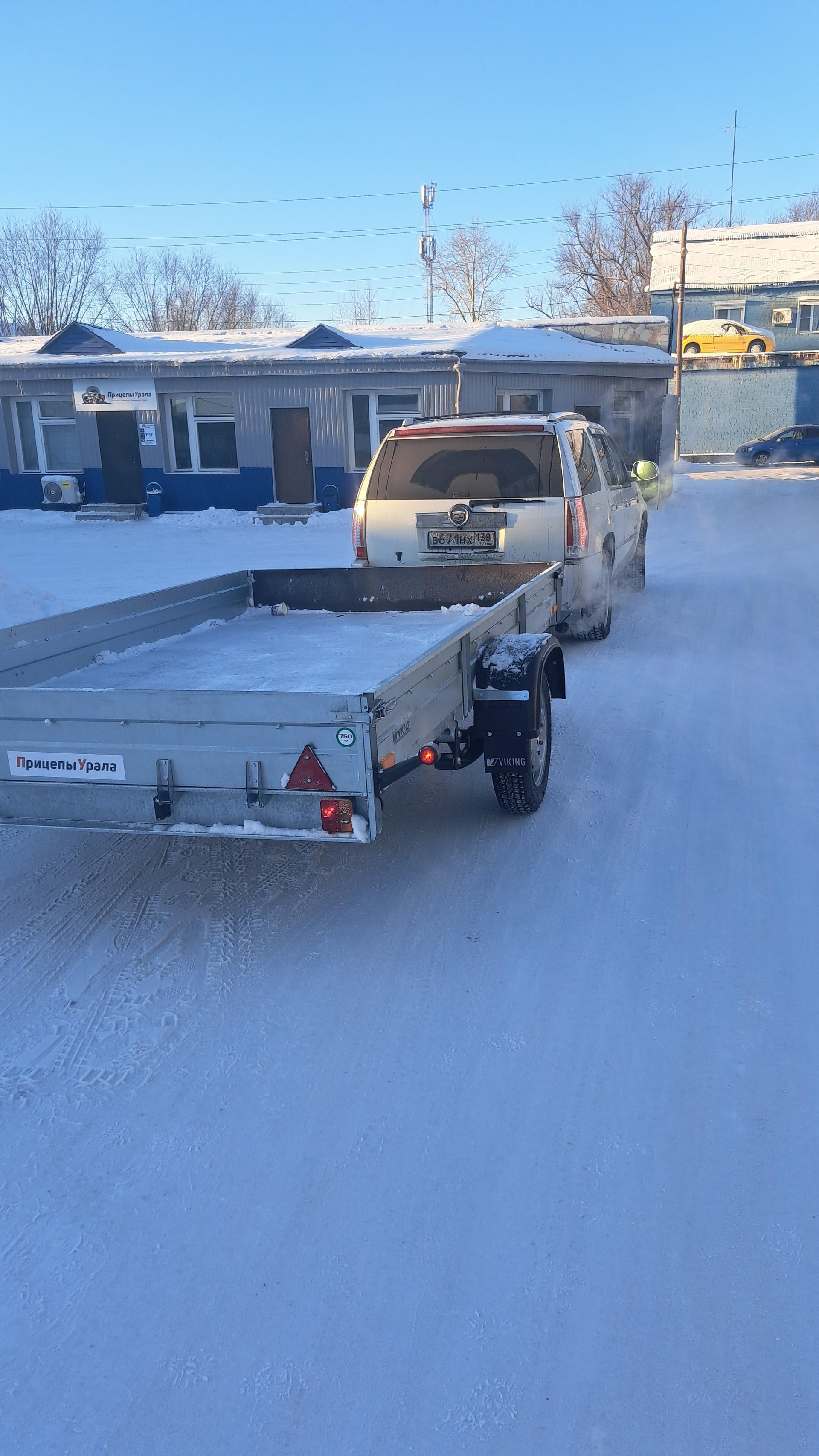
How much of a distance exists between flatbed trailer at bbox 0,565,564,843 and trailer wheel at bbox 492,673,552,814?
0.05 ft

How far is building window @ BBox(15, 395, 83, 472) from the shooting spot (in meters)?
22.1

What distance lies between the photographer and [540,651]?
521 centimetres

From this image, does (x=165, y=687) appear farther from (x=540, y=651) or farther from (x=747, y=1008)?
(x=747, y=1008)

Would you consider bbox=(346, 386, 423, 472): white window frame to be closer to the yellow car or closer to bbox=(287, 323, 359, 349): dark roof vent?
bbox=(287, 323, 359, 349): dark roof vent

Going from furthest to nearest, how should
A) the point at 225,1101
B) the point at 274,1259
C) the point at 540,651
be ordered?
the point at 540,651, the point at 225,1101, the point at 274,1259

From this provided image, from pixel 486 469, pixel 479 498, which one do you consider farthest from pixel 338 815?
pixel 486 469

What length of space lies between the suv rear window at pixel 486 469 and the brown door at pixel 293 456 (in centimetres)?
1329

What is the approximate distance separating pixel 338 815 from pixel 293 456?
18.6 metres

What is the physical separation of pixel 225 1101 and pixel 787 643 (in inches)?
296

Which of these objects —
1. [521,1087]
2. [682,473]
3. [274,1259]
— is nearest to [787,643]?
[521,1087]

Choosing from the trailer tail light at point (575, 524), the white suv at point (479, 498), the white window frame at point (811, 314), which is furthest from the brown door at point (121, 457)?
the white window frame at point (811, 314)

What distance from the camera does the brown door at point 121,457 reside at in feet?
71.0

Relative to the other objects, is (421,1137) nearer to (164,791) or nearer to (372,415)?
(164,791)

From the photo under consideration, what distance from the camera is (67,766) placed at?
3.99m
